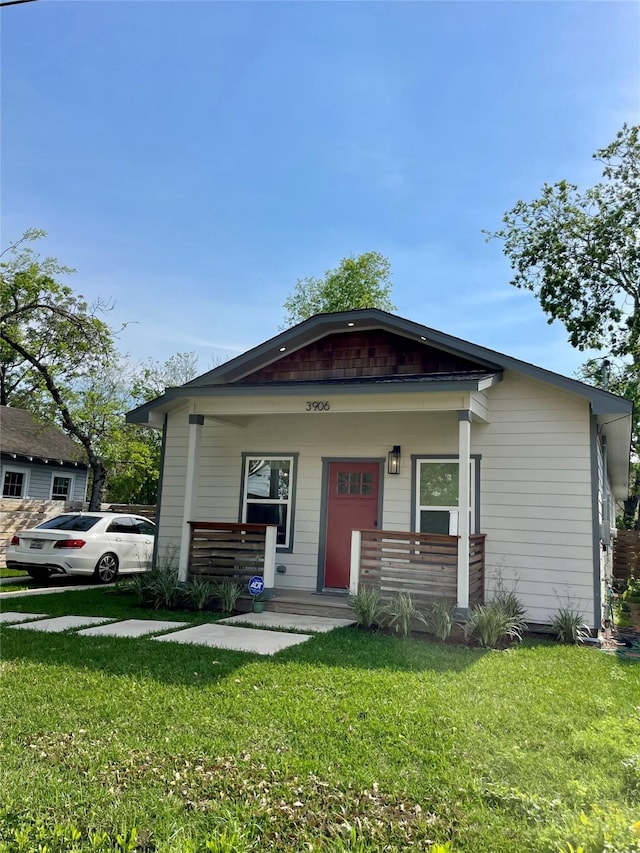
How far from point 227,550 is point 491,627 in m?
4.09

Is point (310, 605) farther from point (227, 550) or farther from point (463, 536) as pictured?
point (463, 536)

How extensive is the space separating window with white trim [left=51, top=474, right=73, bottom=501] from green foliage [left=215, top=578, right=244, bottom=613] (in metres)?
15.2

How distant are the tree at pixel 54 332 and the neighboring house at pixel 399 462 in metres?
7.68

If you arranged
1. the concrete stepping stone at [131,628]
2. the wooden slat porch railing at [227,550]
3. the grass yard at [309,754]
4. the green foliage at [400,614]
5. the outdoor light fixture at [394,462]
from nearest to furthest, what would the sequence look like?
the grass yard at [309,754], the concrete stepping stone at [131,628], the green foliage at [400,614], the wooden slat porch railing at [227,550], the outdoor light fixture at [394,462]

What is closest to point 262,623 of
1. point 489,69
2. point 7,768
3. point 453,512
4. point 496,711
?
point 453,512

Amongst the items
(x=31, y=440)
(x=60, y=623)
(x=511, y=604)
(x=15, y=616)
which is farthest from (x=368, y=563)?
(x=31, y=440)

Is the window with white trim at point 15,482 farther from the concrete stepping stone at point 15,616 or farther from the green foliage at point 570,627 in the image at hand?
the green foliage at point 570,627

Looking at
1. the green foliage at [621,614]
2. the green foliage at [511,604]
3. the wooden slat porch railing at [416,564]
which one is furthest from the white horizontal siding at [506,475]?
the green foliage at [621,614]

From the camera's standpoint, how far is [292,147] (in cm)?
1164

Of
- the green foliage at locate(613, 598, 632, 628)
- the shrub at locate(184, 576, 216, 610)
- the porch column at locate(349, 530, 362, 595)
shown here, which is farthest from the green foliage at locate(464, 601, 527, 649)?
the shrub at locate(184, 576, 216, 610)

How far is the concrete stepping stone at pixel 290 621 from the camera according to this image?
7158 mm

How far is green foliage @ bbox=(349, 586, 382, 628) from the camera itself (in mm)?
7188

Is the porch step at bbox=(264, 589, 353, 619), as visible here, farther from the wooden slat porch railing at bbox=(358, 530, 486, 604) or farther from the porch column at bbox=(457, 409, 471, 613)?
the porch column at bbox=(457, 409, 471, 613)

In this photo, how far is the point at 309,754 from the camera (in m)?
3.42
